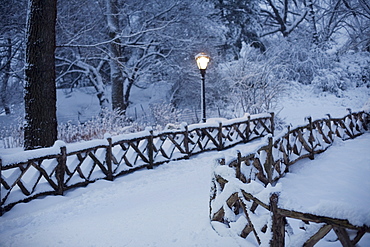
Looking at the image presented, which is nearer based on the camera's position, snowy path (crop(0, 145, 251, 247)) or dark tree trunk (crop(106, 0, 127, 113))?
snowy path (crop(0, 145, 251, 247))

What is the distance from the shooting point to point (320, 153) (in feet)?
28.1

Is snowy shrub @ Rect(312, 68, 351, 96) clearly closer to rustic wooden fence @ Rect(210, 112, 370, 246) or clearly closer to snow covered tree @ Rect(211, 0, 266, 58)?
snow covered tree @ Rect(211, 0, 266, 58)

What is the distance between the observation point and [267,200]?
2643 mm

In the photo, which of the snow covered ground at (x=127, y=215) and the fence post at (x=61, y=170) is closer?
the snow covered ground at (x=127, y=215)

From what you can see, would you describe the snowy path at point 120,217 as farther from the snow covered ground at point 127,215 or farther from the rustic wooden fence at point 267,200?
the rustic wooden fence at point 267,200

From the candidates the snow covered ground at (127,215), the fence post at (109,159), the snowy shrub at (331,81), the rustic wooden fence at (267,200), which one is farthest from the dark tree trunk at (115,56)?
the snowy shrub at (331,81)

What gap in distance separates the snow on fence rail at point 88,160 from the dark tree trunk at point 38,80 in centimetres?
78

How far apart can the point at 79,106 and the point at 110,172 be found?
53.3 feet

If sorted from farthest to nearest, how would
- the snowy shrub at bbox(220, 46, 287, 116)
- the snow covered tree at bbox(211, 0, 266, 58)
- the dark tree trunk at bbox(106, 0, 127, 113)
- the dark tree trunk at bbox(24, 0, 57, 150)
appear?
the snow covered tree at bbox(211, 0, 266, 58)
the dark tree trunk at bbox(106, 0, 127, 113)
the snowy shrub at bbox(220, 46, 287, 116)
the dark tree trunk at bbox(24, 0, 57, 150)

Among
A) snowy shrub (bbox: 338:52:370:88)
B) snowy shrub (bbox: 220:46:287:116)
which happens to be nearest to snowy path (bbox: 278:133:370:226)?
snowy shrub (bbox: 220:46:287:116)

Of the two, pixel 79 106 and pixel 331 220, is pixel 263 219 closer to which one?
pixel 331 220

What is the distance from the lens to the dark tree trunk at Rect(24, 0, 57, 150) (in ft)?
22.3

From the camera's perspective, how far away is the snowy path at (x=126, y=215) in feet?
11.8

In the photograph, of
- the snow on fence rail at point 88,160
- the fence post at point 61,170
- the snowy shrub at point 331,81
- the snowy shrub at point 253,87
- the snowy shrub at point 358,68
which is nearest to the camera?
the snow on fence rail at point 88,160
